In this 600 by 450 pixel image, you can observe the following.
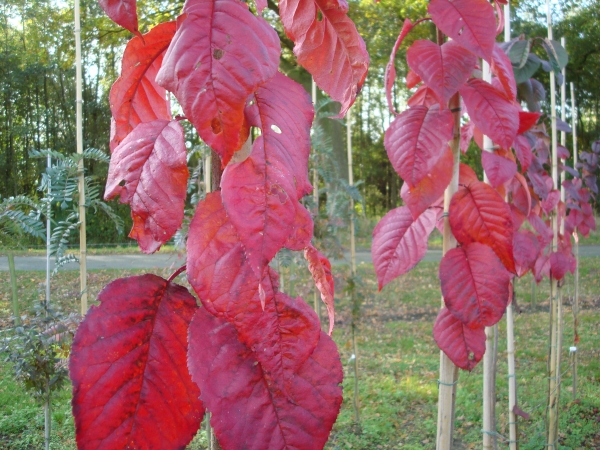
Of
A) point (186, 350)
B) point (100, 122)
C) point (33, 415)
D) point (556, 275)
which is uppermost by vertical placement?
point (100, 122)

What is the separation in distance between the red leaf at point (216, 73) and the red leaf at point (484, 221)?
0.87 meters

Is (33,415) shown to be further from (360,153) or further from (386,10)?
(360,153)

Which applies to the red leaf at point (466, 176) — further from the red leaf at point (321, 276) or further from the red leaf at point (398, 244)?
the red leaf at point (321, 276)

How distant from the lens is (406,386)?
14.6ft

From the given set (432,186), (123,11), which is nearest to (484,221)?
(432,186)

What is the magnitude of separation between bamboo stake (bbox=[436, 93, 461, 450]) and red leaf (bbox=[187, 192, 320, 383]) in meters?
0.86

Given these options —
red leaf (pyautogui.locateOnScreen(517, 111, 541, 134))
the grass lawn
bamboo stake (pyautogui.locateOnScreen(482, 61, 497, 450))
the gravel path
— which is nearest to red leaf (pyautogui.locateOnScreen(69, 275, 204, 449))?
red leaf (pyautogui.locateOnScreen(517, 111, 541, 134))

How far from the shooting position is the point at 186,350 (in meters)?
0.52

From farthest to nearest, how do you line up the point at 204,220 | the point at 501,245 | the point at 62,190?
1. the point at 62,190
2. the point at 501,245
3. the point at 204,220

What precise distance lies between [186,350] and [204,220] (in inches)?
5.4

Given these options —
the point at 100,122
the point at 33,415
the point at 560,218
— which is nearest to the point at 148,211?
the point at 560,218

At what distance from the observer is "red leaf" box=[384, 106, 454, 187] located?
1.13 m

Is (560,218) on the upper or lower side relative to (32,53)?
lower

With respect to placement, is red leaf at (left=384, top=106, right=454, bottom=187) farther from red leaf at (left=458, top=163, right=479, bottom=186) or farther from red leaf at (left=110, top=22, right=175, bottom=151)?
red leaf at (left=110, top=22, right=175, bottom=151)
